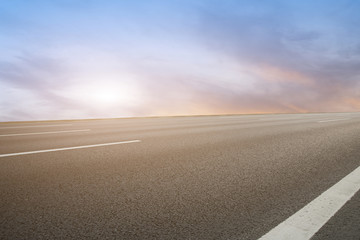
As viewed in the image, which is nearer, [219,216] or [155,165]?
[219,216]

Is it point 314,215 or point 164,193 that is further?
point 164,193

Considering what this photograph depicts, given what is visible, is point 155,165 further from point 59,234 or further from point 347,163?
point 347,163

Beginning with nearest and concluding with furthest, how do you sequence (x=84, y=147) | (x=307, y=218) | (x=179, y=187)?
(x=307, y=218) → (x=179, y=187) → (x=84, y=147)

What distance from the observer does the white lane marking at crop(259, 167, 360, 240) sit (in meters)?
1.58

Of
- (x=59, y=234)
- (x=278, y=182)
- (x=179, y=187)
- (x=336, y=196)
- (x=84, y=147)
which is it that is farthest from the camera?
(x=84, y=147)

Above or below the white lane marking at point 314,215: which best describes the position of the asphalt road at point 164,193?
above

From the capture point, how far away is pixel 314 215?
1.87m

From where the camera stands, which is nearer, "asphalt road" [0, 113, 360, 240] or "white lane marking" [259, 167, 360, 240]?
"white lane marking" [259, 167, 360, 240]

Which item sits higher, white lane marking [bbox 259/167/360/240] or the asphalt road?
the asphalt road

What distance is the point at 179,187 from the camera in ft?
8.48

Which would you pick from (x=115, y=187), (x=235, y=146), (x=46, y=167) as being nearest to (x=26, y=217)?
(x=115, y=187)

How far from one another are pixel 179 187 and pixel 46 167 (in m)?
2.10

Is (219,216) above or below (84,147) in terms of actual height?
below

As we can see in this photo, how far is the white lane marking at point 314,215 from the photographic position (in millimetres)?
1579
